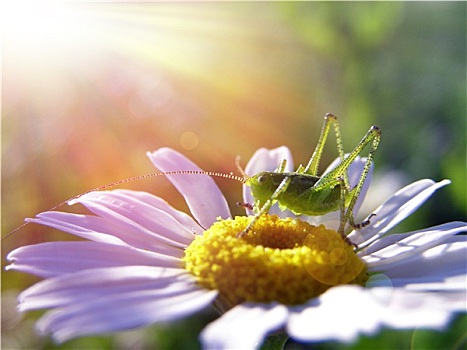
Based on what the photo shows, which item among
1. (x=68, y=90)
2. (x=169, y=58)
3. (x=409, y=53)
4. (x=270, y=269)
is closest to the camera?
(x=270, y=269)

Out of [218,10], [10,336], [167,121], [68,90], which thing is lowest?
[10,336]

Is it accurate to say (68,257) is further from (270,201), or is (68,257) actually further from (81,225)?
(270,201)

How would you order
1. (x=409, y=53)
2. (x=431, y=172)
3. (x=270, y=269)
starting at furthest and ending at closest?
(x=409, y=53), (x=431, y=172), (x=270, y=269)

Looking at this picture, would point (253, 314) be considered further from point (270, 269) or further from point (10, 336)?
point (10, 336)

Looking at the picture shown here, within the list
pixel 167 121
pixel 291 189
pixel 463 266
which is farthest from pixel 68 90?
pixel 463 266

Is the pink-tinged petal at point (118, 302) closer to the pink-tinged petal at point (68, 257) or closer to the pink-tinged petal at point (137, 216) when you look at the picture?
the pink-tinged petal at point (68, 257)

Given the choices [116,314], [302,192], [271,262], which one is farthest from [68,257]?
[302,192]
